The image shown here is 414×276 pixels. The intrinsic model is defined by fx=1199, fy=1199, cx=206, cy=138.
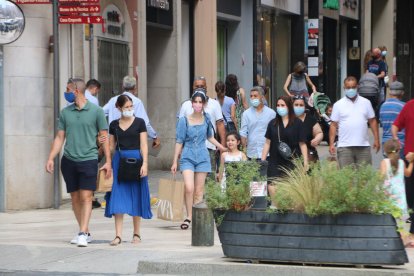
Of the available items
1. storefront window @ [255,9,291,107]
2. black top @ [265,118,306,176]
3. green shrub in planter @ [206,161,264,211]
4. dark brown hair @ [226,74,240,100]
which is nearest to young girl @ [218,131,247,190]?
black top @ [265,118,306,176]

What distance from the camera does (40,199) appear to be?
57.3 feet

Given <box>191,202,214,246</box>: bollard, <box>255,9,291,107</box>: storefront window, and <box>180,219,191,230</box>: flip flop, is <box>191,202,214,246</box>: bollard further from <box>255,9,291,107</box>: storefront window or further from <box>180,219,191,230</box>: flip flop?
<box>255,9,291,107</box>: storefront window

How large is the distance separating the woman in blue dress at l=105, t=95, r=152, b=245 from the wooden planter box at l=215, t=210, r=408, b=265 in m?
2.43

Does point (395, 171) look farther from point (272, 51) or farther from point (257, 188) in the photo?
point (272, 51)

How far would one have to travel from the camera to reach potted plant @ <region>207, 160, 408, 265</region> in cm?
1052

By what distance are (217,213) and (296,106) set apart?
4559 millimetres

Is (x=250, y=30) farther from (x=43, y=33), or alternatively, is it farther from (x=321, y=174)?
(x=321, y=174)

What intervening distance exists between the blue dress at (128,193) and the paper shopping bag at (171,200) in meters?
1.40

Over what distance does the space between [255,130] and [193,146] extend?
64.9 inches

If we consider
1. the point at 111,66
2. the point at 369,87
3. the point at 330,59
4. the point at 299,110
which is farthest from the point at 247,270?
the point at 330,59

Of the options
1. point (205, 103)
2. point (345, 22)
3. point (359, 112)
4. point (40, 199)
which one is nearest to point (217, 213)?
point (205, 103)

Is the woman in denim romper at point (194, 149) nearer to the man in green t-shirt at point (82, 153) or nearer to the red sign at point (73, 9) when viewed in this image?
the man in green t-shirt at point (82, 153)

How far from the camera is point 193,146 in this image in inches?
580

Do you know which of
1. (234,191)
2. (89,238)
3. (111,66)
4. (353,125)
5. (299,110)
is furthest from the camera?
(111,66)
